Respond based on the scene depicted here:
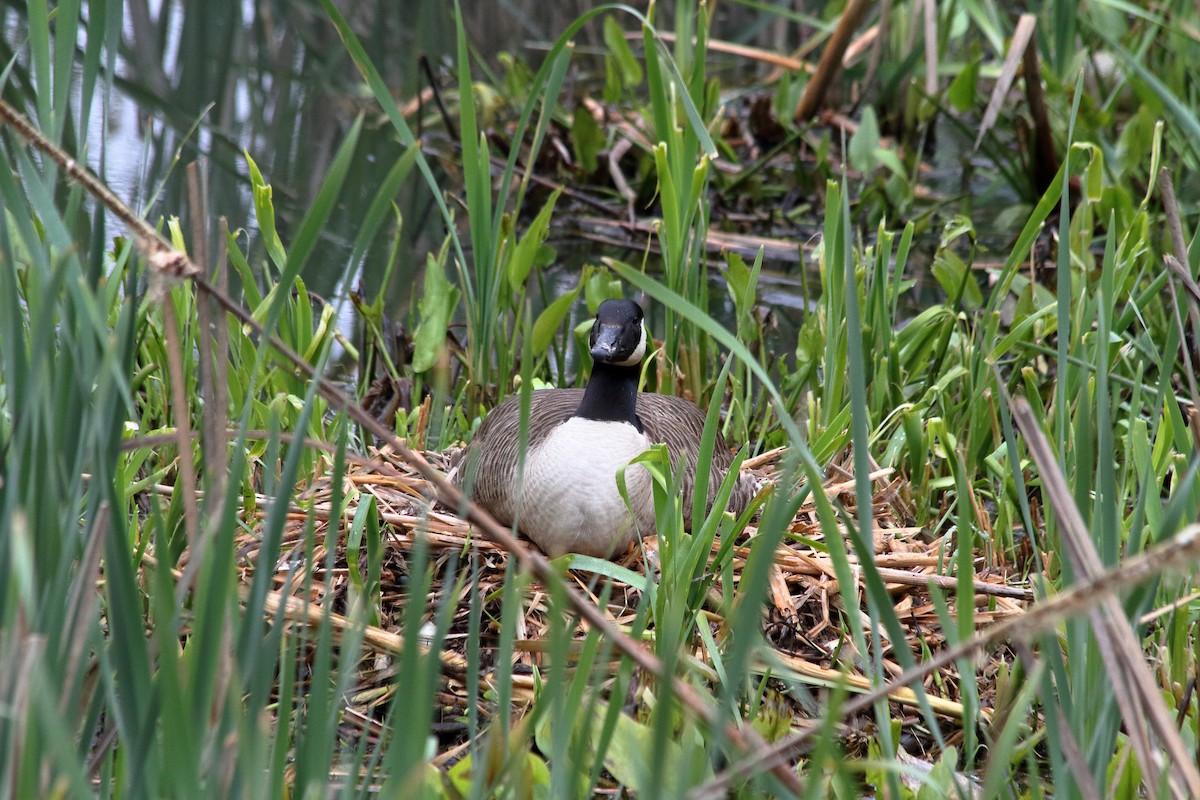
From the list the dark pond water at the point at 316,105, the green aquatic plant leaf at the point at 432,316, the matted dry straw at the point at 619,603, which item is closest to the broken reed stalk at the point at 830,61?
the dark pond water at the point at 316,105

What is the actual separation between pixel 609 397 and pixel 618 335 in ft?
0.49

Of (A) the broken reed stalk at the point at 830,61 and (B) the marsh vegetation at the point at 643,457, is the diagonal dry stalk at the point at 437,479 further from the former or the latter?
(A) the broken reed stalk at the point at 830,61

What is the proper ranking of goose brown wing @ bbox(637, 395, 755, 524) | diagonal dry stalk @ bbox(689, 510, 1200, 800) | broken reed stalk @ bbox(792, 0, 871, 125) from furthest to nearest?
broken reed stalk @ bbox(792, 0, 871, 125) < goose brown wing @ bbox(637, 395, 755, 524) < diagonal dry stalk @ bbox(689, 510, 1200, 800)

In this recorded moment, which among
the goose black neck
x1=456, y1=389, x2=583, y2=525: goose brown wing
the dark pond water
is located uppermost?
the dark pond water

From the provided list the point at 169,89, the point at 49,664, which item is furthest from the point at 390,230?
the point at 49,664

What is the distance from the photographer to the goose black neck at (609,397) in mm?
3197

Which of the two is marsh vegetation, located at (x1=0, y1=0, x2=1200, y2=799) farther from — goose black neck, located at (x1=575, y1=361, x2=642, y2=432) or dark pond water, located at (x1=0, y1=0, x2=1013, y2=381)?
goose black neck, located at (x1=575, y1=361, x2=642, y2=432)

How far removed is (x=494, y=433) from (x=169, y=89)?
4.60 metres

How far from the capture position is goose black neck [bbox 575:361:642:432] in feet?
10.5

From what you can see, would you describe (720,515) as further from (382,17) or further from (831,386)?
(382,17)

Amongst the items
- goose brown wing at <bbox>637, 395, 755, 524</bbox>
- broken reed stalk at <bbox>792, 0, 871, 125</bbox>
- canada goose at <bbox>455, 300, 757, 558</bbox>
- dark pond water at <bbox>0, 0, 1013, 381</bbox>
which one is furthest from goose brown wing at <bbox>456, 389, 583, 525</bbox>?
broken reed stalk at <bbox>792, 0, 871, 125</bbox>

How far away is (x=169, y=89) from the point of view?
711 centimetres

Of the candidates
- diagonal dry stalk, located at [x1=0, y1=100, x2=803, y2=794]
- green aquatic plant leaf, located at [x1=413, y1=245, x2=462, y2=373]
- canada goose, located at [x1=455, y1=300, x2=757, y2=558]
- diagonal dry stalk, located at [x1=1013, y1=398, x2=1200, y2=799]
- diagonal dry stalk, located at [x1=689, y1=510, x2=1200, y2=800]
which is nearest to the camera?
→ diagonal dry stalk, located at [x1=689, y1=510, x2=1200, y2=800]

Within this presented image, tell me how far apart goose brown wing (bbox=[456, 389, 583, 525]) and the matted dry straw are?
116mm
